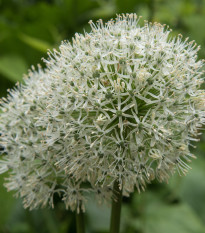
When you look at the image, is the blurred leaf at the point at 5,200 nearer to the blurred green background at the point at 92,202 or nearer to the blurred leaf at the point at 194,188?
the blurred green background at the point at 92,202

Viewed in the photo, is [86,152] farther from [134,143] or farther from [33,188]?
[33,188]

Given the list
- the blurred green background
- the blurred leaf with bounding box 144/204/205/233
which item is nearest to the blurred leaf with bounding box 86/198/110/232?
the blurred green background

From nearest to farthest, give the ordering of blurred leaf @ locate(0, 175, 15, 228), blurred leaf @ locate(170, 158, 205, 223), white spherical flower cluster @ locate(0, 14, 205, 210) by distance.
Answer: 1. white spherical flower cluster @ locate(0, 14, 205, 210)
2. blurred leaf @ locate(0, 175, 15, 228)
3. blurred leaf @ locate(170, 158, 205, 223)

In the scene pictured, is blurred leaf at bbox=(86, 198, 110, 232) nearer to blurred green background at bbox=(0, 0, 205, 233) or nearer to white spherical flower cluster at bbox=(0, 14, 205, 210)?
blurred green background at bbox=(0, 0, 205, 233)

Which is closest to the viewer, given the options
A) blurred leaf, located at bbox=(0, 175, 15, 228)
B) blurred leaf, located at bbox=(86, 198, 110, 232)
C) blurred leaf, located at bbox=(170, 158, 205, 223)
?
blurred leaf, located at bbox=(0, 175, 15, 228)

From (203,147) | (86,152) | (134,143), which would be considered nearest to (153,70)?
(134,143)

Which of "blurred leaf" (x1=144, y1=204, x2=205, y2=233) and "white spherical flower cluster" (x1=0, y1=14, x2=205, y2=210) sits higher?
"white spherical flower cluster" (x1=0, y1=14, x2=205, y2=210)

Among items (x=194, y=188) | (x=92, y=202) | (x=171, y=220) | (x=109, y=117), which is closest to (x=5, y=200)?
(x=92, y=202)
